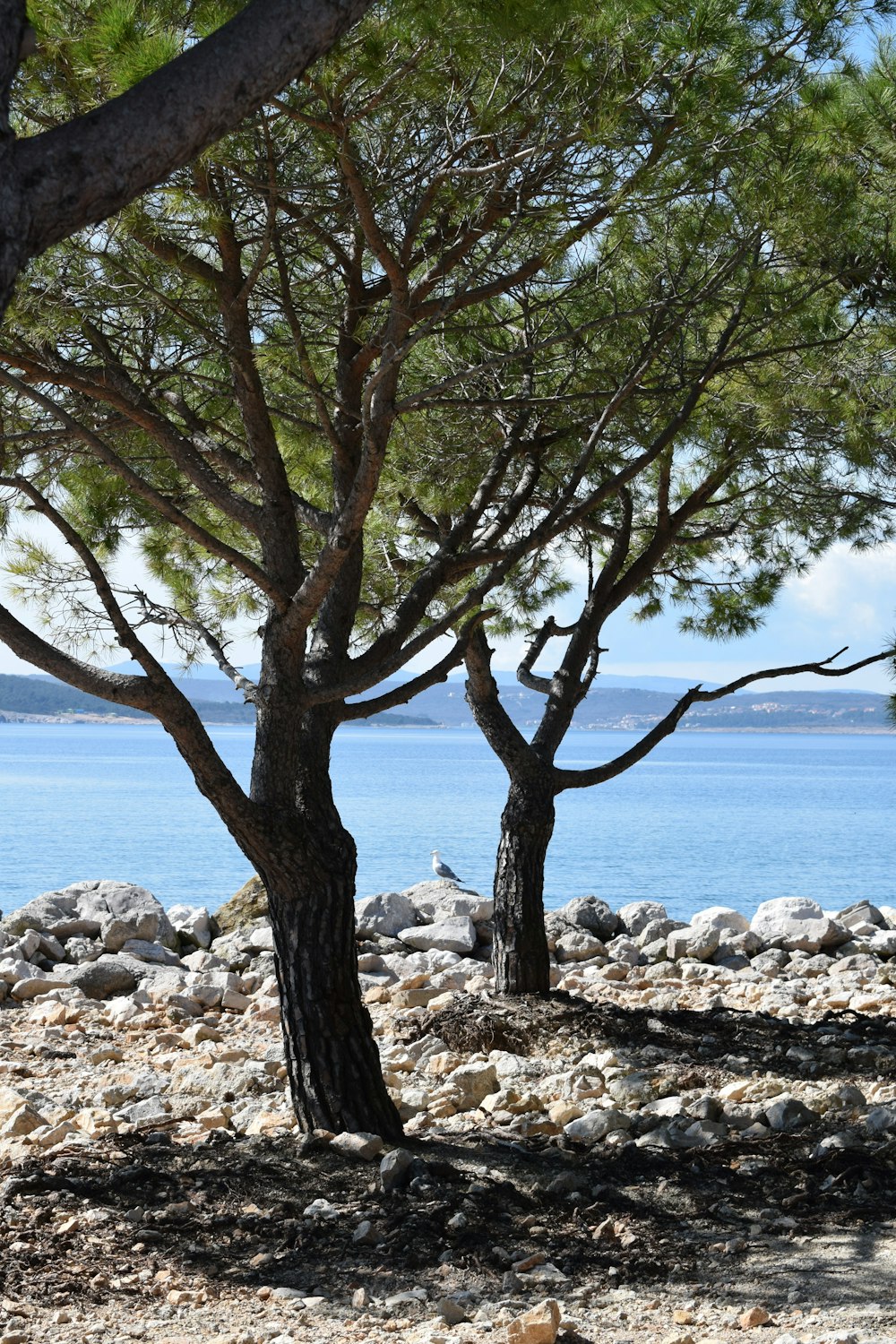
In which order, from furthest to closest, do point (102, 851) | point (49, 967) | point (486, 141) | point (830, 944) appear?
point (102, 851), point (830, 944), point (49, 967), point (486, 141)

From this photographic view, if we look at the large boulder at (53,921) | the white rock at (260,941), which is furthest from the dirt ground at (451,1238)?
the large boulder at (53,921)

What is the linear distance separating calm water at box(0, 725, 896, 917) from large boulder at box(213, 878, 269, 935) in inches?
182

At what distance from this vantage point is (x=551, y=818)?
20.7 feet

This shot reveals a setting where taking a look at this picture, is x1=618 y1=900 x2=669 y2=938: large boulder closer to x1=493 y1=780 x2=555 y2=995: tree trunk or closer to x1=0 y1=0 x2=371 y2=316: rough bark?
x1=493 y1=780 x2=555 y2=995: tree trunk

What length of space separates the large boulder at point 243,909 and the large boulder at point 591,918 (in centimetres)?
215

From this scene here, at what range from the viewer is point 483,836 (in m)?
21.3

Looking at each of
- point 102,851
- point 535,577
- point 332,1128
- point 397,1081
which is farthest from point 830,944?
point 102,851

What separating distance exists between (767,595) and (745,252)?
302 centimetres

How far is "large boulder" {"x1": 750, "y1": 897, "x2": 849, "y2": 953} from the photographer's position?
8.52 m

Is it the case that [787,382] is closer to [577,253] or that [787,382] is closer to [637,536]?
[577,253]

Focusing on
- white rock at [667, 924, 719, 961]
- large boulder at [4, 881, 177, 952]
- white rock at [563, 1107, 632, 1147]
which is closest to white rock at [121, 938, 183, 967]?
large boulder at [4, 881, 177, 952]

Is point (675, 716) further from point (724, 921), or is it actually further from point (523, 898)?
point (724, 921)

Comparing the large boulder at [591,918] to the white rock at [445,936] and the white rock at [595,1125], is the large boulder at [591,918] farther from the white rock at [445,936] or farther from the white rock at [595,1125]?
the white rock at [595,1125]

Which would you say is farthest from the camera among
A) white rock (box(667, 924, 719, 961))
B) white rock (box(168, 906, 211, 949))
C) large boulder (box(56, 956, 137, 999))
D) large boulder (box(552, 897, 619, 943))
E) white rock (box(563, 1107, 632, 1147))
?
large boulder (box(552, 897, 619, 943))
